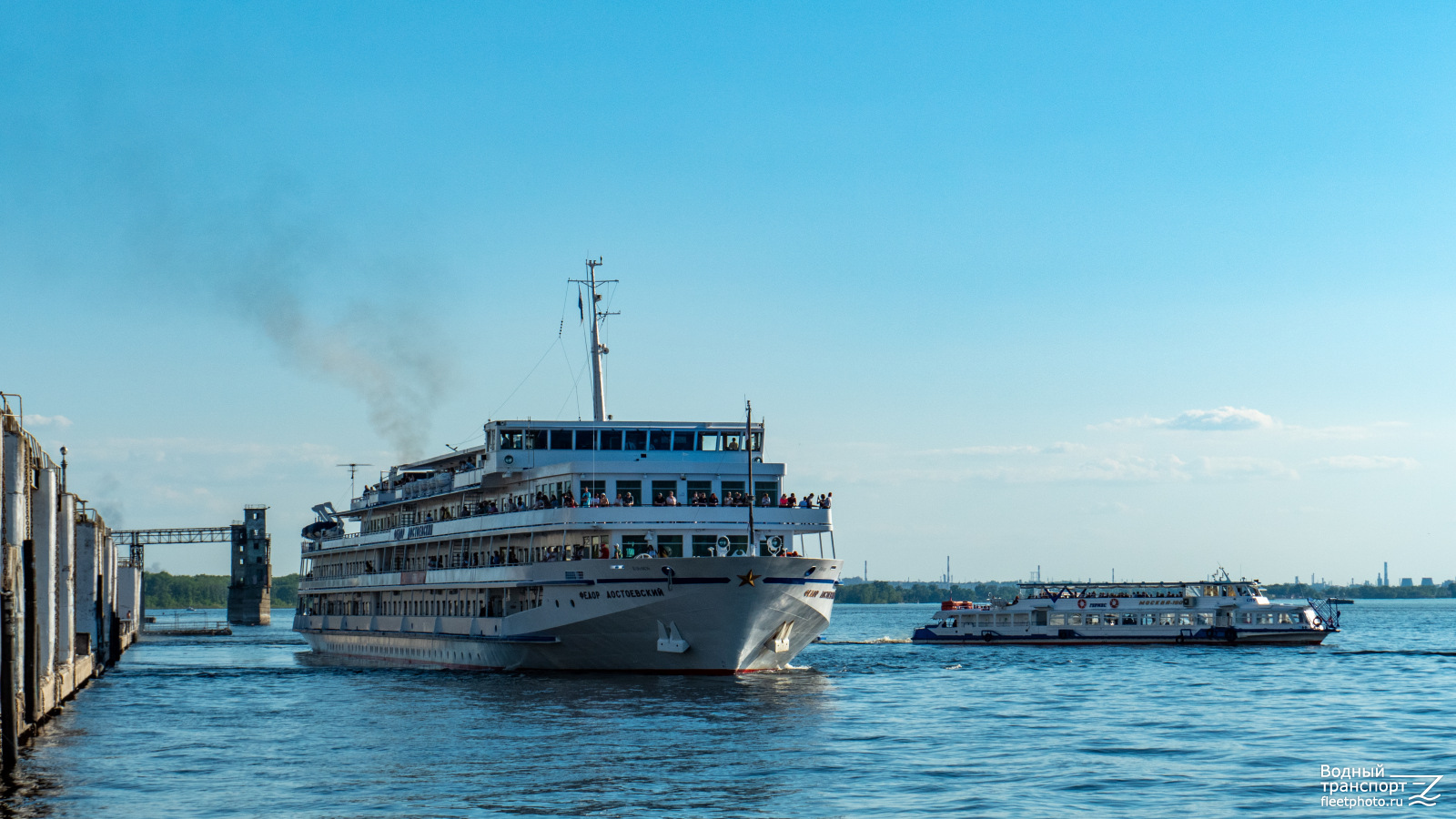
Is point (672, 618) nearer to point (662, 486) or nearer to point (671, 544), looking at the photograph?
point (671, 544)

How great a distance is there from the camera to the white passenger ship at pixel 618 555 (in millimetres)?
54469

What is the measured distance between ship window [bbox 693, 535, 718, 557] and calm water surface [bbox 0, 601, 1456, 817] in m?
4.67

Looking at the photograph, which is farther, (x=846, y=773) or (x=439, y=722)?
(x=439, y=722)

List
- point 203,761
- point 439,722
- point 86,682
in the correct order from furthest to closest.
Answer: point 86,682 → point 439,722 → point 203,761

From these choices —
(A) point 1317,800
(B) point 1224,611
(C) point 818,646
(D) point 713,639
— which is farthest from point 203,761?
(B) point 1224,611

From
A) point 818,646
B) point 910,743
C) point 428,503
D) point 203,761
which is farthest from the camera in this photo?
point 818,646

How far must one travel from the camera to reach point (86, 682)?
6688 cm

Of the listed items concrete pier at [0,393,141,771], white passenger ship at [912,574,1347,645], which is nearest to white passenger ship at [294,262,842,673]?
concrete pier at [0,393,141,771]

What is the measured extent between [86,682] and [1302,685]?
51.0 m

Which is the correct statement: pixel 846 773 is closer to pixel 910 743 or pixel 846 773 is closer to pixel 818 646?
pixel 910 743

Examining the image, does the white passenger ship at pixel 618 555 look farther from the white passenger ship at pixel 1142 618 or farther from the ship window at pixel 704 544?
the white passenger ship at pixel 1142 618

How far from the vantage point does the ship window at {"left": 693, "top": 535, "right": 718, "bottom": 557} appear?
5694 centimetres

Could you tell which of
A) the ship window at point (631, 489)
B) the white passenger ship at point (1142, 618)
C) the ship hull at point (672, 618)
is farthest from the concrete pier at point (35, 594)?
the white passenger ship at point (1142, 618)

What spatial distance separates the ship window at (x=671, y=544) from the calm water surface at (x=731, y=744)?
179 inches
